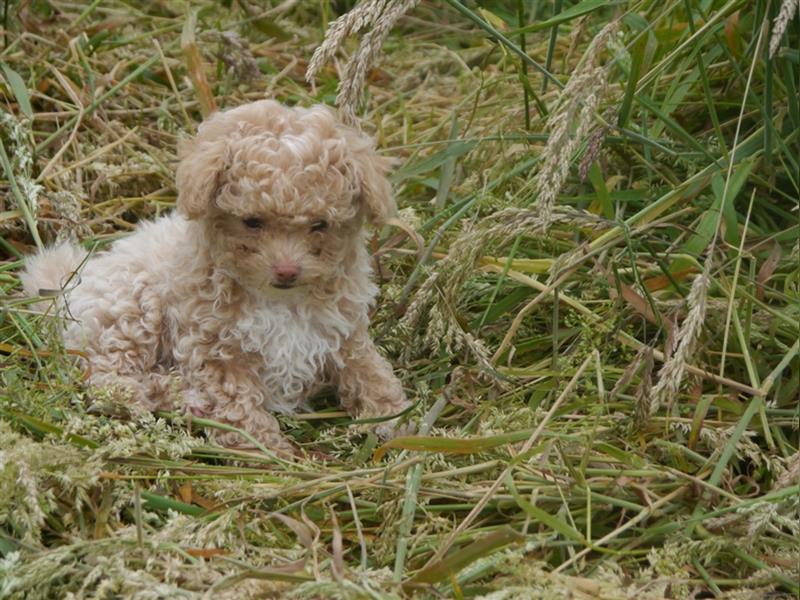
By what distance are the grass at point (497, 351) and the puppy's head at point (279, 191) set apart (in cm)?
36

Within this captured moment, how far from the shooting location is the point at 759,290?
4.10 m

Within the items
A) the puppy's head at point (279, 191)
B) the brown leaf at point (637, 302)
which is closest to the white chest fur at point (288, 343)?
the puppy's head at point (279, 191)

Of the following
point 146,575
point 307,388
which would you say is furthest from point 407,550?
point 307,388

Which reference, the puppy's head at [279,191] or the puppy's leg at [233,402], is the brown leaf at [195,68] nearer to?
the puppy's head at [279,191]

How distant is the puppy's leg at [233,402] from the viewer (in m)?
3.91

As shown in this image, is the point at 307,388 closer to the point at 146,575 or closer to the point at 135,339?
the point at 135,339

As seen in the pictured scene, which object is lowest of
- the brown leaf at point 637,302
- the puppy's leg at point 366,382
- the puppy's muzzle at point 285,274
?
the puppy's leg at point 366,382

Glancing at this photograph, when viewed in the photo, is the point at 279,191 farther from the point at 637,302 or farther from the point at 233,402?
the point at 637,302

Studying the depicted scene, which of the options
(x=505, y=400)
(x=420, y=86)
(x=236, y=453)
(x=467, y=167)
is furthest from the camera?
(x=420, y=86)

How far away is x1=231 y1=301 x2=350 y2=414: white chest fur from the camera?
13.1 feet

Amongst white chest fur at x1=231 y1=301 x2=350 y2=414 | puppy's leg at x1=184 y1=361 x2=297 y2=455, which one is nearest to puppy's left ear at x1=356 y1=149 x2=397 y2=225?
white chest fur at x1=231 y1=301 x2=350 y2=414

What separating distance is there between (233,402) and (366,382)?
0.43 metres

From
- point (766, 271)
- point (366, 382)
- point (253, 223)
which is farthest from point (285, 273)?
point (766, 271)

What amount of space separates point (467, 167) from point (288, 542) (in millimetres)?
2195
